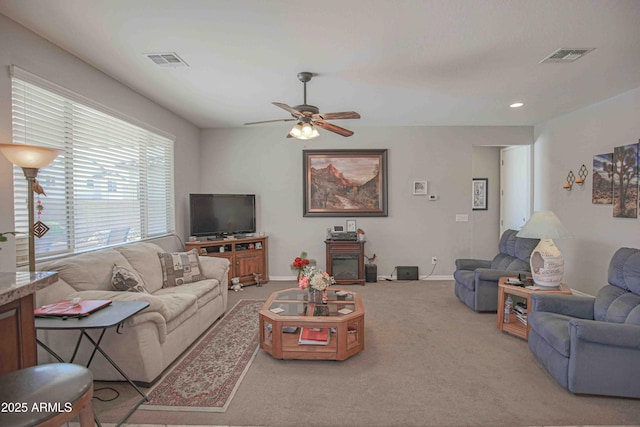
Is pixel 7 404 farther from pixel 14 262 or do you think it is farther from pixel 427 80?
pixel 427 80

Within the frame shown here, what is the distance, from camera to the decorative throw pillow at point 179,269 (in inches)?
145

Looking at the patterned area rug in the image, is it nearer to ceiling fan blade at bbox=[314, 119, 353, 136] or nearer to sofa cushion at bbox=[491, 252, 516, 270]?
ceiling fan blade at bbox=[314, 119, 353, 136]

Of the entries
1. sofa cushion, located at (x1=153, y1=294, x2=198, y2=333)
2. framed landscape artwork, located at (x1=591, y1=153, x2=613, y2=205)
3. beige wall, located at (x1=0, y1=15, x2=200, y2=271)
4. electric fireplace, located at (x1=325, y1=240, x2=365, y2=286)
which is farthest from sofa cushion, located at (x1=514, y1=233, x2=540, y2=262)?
beige wall, located at (x1=0, y1=15, x2=200, y2=271)

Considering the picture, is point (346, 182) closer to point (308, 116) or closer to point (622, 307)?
point (308, 116)

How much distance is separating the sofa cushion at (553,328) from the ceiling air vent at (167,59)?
12.8ft

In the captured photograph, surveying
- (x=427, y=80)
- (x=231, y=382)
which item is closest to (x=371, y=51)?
(x=427, y=80)

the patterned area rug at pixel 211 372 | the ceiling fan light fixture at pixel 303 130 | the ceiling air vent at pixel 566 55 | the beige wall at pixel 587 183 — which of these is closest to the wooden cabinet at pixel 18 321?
the patterned area rug at pixel 211 372

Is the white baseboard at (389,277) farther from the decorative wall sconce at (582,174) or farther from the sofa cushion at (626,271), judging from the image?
the sofa cushion at (626,271)

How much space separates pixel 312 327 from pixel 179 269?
1.89m

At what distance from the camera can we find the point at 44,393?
115 centimetres

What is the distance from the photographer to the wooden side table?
126 inches

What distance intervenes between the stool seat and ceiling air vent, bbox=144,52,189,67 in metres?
2.65

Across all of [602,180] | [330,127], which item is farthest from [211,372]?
[602,180]

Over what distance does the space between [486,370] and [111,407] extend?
113 inches
